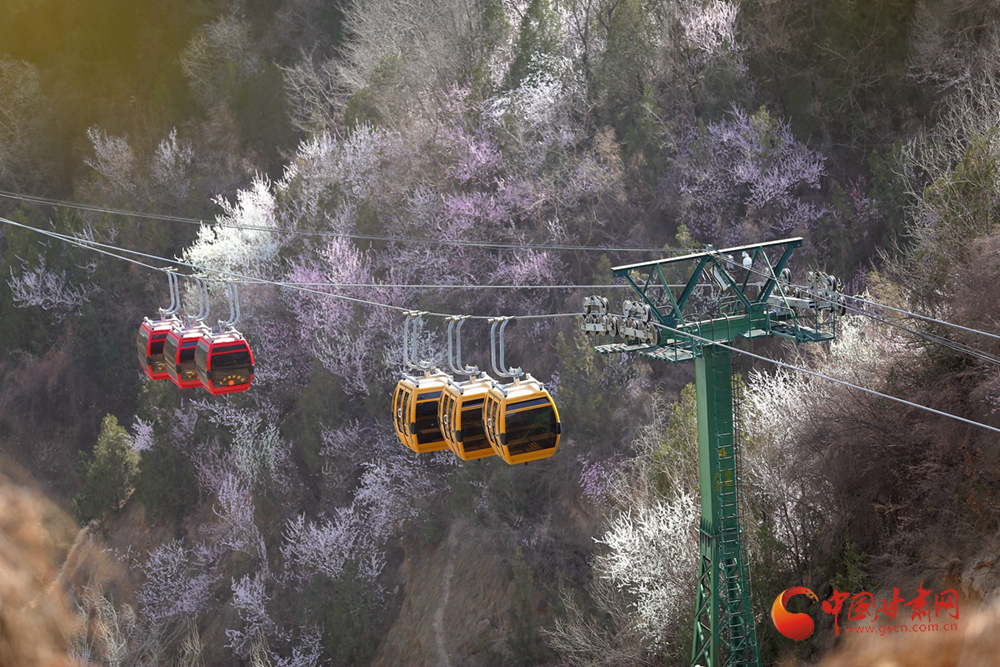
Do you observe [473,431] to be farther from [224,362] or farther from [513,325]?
[513,325]

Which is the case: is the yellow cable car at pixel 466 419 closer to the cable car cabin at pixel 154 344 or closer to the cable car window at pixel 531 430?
the cable car window at pixel 531 430

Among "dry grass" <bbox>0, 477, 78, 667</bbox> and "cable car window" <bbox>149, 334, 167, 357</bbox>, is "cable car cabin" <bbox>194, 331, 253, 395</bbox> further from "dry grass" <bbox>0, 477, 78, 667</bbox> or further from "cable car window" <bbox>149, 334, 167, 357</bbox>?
"dry grass" <bbox>0, 477, 78, 667</bbox>

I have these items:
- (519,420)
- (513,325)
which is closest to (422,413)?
(519,420)

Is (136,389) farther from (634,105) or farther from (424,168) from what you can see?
(634,105)

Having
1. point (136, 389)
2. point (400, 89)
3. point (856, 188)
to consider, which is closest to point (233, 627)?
point (136, 389)

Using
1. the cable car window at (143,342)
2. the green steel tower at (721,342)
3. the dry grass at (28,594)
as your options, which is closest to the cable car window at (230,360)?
the cable car window at (143,342)

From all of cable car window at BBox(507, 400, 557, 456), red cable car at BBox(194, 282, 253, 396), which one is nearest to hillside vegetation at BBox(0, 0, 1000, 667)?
red cable car at BBox(194, 282, 253, 396)
